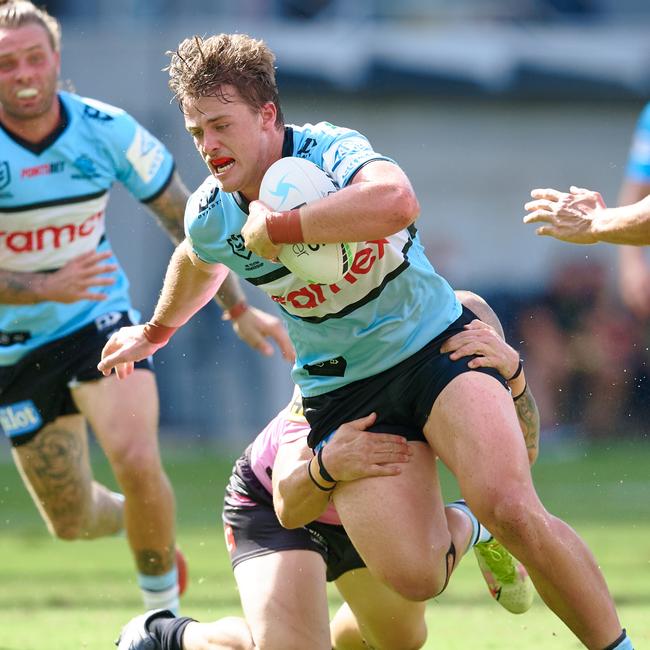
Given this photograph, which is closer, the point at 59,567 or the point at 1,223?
the point at 1,223

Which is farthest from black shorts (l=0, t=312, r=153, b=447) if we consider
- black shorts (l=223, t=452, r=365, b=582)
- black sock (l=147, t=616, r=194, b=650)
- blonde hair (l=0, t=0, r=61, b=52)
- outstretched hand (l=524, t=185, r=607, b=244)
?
outstretched hand (l=524, t=185, r=607, b=244)

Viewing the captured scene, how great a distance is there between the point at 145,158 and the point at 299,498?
267cm

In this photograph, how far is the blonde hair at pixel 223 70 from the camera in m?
4.88

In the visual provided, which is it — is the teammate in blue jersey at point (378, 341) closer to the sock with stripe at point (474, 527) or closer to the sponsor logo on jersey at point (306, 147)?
the sponsor logo on jersey at point (306, 147)

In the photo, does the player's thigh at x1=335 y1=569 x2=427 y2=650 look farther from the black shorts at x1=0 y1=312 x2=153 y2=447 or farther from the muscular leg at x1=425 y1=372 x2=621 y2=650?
the black shorts at x1=0 y1=312 x2=153 y2=447

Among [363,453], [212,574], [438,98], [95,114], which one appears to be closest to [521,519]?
[363,453]

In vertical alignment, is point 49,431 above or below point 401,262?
below

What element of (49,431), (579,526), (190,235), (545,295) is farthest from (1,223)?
(545,295)

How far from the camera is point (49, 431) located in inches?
293

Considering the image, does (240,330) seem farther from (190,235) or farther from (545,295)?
(545,295)

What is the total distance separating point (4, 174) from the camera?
282 inches

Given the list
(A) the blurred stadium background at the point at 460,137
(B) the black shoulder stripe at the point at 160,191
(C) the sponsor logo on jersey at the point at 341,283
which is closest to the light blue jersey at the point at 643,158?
(B) the black shoulder stripe at the point at 160,191

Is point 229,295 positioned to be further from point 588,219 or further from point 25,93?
point 588,219

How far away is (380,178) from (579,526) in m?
7.06
